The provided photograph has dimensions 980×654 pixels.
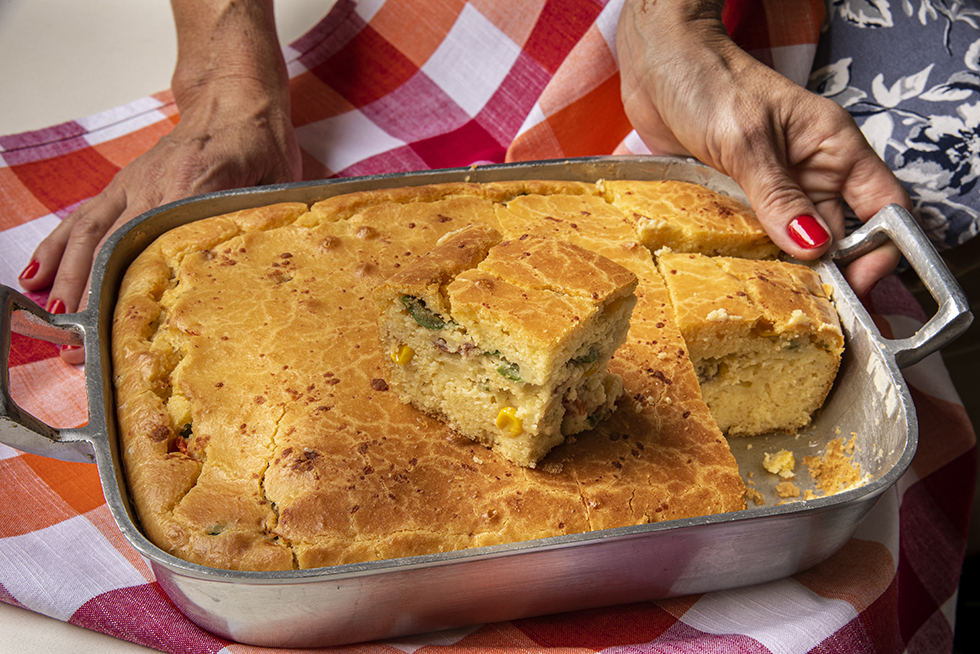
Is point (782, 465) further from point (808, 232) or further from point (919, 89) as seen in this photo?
point (919, 89)

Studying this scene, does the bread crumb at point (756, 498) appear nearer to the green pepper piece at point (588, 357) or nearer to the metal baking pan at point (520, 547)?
the metal baking pan at point (520, 547)

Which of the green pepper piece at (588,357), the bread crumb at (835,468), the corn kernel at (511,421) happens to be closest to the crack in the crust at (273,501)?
the corn kernel at (511,421)

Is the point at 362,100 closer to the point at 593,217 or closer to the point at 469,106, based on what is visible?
the point at 469,106

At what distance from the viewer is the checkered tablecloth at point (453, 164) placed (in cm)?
202

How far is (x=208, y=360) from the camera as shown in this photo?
7.07 ft

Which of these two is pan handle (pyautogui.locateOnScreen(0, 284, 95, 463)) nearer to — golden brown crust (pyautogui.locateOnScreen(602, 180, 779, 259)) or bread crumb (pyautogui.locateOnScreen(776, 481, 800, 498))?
golden brown crust (pyautogui.locateOnScreen(602, 180, 779, 259))

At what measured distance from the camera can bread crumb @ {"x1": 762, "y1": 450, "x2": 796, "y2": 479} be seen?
2.46 m

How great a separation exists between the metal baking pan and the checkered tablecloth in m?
0.11

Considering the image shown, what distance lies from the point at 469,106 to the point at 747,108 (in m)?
1.77

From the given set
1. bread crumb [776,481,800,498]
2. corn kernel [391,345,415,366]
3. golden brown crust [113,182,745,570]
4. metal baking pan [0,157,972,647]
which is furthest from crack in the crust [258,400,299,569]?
bread crumb [776,481,800,498]

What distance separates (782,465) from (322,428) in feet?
5.04

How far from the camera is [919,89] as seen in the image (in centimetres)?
335

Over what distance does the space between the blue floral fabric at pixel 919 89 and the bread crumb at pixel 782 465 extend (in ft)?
4.75

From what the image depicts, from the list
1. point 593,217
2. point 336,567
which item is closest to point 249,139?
point 593,217
